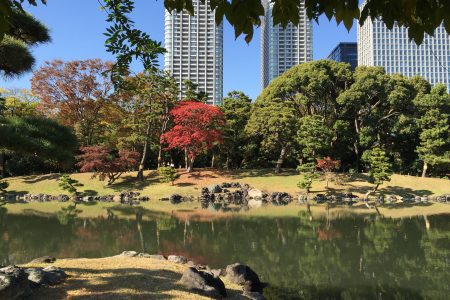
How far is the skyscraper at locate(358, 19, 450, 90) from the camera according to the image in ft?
13.1

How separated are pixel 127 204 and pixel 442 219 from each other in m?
14.2

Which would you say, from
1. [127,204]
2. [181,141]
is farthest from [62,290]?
[181,141]

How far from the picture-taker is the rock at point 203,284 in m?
4.90

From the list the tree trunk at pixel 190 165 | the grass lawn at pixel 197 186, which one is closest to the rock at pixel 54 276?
the grass lawn at pixel 197 186

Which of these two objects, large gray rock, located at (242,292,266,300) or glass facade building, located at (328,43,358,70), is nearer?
large gray rock, located at (242,292,266,300)

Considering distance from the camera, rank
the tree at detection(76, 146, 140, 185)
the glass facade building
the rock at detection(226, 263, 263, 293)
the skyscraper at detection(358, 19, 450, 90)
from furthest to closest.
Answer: the glass facade building
the tree at detection(76, 146, 140, 185)
the rock at detection(226, 263, 263, 293)
the skyscraper at detection(358, 19, 450, 90)

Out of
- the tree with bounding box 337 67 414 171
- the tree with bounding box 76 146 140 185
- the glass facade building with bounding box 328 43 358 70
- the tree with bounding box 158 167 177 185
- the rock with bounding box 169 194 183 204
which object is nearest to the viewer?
the rock with bounding box 169 194 183 204

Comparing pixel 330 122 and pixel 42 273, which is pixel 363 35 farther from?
pixel 330 122

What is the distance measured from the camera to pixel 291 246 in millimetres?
9781

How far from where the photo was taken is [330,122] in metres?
28.0

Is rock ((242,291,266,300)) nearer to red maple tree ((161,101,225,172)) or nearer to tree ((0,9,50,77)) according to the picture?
tree ((0,9,50,77))

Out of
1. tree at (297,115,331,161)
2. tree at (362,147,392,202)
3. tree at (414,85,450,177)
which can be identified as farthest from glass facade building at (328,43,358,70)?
tree at (362,147,392,202)

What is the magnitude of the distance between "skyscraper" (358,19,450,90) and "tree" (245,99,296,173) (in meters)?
6.54

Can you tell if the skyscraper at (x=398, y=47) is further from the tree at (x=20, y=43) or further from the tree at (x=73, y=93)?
the tree at (x=73, y=93)
